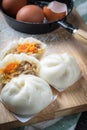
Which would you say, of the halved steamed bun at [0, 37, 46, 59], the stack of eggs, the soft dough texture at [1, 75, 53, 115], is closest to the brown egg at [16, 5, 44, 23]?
the stack of eggs

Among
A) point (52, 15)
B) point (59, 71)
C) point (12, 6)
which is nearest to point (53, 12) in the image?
point (52, 15)

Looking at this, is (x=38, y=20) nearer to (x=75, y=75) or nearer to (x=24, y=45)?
(x=24, y=45)

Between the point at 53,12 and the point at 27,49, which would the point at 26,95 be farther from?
the point at 53,12

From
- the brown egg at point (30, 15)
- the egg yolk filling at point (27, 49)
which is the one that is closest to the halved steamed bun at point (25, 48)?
the egg yolk filling at point (27, 49)

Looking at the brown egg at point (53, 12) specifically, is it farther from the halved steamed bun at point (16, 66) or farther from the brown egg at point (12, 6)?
the halved steamed bun at point (16, 66)

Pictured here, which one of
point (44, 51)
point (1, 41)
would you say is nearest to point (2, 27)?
point (1, 41)
